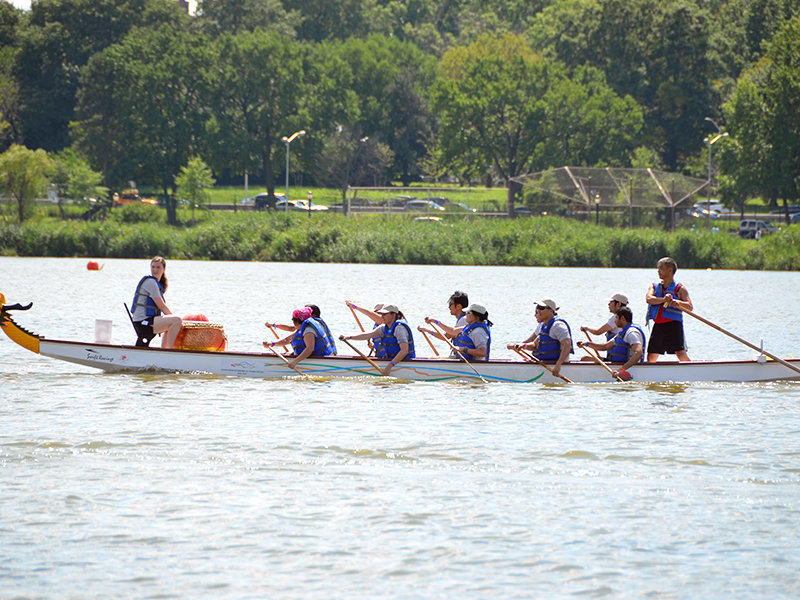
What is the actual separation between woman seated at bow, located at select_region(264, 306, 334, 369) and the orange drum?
3.08 ft

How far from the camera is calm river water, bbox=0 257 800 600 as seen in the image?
26.8 ft

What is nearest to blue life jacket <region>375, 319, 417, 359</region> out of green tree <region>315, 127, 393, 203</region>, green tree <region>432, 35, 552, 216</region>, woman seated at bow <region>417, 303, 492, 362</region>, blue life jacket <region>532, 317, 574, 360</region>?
woman seated at bow <region>417, 303, 492, 362</region>

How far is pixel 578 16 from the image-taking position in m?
89.3

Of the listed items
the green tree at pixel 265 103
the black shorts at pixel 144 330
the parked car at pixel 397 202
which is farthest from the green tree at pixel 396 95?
the black shorts at pixel 144 330

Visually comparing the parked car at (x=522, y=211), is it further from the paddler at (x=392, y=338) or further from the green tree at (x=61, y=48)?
the green tree at (x=61, y=48)

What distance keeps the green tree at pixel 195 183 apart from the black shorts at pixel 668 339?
59287mm

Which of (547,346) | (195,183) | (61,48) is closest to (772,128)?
A: (195,183)

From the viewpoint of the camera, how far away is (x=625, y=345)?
16.0 m

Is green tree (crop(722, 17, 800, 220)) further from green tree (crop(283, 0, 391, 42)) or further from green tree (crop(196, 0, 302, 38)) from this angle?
green tree (crop(283, 0, 391, 42))

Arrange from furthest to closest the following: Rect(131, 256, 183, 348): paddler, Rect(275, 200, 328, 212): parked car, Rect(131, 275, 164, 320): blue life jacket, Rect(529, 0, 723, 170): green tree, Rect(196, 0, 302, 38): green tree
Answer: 1. Rect(196, 0, 302, 38): green tree
2. Rect(529, 0, 723, 170): green tree
3. Rect(275, 200, 328, 212): parked car
4. Rect(131, 275, 164, 320): blue life jacket
5. Rect(131, 256, 183, 348): paddler

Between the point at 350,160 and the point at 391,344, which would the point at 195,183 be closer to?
the point at 350,160

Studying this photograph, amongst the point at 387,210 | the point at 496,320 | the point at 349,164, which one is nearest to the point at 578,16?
the point at 349,164

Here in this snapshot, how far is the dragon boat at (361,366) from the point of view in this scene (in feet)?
53.4

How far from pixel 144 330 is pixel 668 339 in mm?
8120
